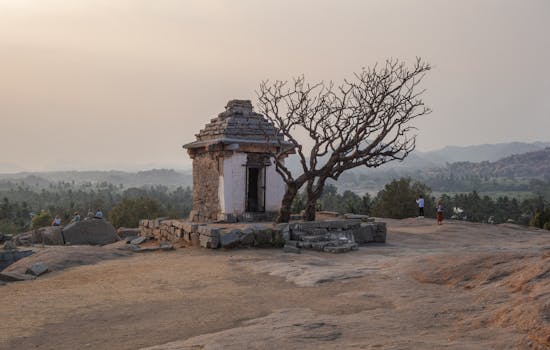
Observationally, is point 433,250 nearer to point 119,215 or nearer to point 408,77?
point 408,77

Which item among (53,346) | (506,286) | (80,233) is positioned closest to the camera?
(53,346)

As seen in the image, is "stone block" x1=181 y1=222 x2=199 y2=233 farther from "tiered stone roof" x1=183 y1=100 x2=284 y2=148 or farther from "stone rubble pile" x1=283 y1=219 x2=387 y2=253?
"tiered stone roof" x1=183 y1=100 x2=284 y2=148

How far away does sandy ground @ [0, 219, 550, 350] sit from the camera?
555 centimetres

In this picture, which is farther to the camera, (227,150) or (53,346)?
(227,150)

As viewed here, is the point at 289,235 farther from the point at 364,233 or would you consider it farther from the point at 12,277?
the point at 12,277

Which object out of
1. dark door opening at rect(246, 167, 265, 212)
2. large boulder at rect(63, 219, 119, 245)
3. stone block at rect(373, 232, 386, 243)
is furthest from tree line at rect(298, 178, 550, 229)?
large boulder at rect(63, 219, 119, 245)

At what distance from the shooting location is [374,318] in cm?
643

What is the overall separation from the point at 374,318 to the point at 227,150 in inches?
495

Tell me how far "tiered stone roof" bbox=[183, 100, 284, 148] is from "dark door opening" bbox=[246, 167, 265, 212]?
1.42m

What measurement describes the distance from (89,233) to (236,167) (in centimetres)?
820

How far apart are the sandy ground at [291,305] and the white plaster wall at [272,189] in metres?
7.47

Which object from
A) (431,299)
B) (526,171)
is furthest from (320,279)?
(526,171)

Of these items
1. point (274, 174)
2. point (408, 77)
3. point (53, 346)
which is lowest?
point (53, 346)

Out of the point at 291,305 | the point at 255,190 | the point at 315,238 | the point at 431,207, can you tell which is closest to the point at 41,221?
the point at 255,190
